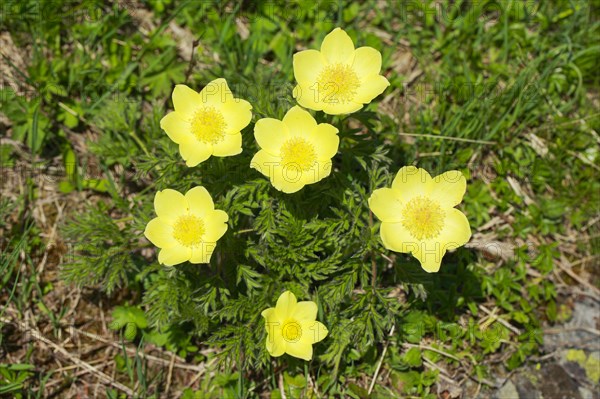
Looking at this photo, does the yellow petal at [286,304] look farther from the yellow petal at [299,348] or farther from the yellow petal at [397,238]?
the yellow petal at [397,238]

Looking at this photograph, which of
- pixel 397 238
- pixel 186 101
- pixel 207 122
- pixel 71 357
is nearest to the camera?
pixel 397 238

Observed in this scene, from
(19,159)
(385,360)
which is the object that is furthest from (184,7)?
(385,360)

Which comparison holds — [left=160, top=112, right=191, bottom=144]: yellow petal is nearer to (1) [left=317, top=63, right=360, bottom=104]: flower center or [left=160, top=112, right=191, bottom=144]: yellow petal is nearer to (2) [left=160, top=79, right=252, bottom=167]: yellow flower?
(2) [left=160, top=79, right=252, bottom=167]: yellow flower

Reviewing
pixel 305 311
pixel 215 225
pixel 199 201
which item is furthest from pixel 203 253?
pixel 305 311

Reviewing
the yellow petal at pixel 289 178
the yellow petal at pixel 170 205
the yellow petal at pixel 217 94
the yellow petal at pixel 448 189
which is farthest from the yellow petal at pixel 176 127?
the yellow petal at pixel 448 189

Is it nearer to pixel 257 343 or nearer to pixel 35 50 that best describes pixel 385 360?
pixel 257 343

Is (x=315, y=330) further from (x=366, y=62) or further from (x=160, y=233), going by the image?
(x=366, y=62)
